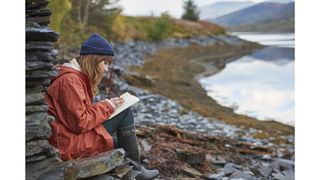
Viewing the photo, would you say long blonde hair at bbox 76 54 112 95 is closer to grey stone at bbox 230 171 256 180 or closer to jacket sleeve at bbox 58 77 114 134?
jacket sleeve at bbox 58 77 114 134

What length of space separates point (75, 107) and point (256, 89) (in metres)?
23.2

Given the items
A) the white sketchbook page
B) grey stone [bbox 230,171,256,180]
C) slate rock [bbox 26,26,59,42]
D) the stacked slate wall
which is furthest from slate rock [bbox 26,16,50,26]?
grey stone [bbox 230,171,256,180]

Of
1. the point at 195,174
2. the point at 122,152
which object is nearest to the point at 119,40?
the point at 195,174

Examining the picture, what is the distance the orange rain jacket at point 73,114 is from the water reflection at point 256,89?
13880 mm

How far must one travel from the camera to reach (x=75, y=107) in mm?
4672

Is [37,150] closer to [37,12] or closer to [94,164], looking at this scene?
[94,164]

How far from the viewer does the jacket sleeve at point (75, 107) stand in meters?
4.67

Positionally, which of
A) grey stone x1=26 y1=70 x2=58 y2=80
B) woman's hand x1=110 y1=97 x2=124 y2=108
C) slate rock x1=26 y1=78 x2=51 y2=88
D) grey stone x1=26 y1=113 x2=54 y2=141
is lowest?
grey stone x1=26 y1=113 x2=54 y2=141

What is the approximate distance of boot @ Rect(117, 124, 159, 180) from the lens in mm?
5289

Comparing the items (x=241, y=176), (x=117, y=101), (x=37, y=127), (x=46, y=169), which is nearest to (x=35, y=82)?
(x=37, y=127)

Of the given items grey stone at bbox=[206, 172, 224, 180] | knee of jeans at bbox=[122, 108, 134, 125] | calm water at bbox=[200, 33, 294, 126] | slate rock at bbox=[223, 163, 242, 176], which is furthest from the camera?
calm water at bbox=[200, 33, 294, 126]

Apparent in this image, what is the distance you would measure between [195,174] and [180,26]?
48.9 m

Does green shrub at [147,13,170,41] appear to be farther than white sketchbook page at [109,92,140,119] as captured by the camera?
Yes

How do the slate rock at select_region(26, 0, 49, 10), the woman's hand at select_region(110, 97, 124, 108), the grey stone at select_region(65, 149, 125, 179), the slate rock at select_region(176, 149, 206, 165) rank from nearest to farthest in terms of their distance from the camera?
the slate rock at select_region(26, 0, 49, 10), the grey stone at select_region(65, 149, 125, 179), the woman's hand at select_region(110, 97, 124, 108), the slate rock at select_region(176, 149, 206, 165)
